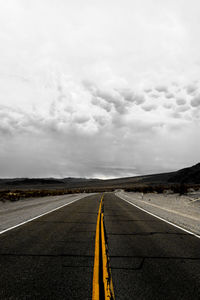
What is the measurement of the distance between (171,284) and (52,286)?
83.9 inches

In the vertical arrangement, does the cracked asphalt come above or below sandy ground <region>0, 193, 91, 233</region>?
below

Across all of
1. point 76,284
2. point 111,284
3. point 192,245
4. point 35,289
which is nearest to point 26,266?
point 35,289

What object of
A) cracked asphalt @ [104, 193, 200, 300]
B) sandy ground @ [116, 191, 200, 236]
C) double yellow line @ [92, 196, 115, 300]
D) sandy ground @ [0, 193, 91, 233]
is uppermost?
sandy ground @ [0, 193, 91, 233]

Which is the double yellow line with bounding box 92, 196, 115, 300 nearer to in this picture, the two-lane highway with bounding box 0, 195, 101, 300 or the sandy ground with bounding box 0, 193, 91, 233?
the two-lane highway with bounding box 0, 195, 101, 300

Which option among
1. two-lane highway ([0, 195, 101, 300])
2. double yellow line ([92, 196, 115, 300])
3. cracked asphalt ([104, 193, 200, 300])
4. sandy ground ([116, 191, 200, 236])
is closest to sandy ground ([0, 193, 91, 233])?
two-lane highway ([0, 195, 101, 300])

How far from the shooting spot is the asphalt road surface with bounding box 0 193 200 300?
3513mm

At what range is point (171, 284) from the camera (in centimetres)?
380

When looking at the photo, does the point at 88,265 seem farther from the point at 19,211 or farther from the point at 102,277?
the point at 19,211

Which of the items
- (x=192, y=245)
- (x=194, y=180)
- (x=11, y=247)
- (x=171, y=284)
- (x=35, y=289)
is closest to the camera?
(x=35, y=289)

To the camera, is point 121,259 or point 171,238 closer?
point 121,259

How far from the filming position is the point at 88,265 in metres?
4.61

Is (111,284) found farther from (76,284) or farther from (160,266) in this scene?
(160,266)

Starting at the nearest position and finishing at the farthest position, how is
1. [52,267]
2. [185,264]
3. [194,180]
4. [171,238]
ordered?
[52,267] < [185,264] < [171,238] < [194,180]

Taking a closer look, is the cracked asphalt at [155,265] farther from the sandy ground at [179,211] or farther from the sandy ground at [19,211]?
the sandy ground at [19,211]
